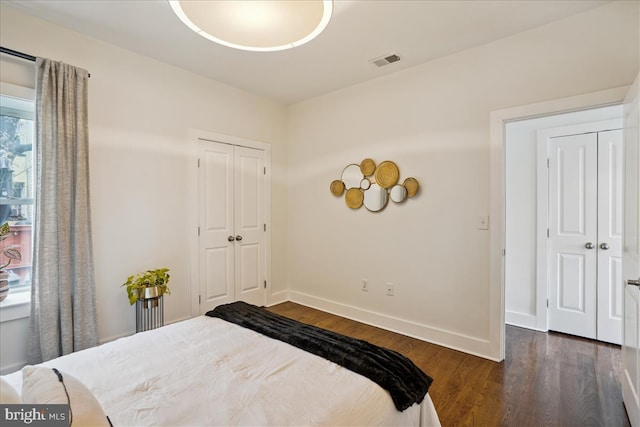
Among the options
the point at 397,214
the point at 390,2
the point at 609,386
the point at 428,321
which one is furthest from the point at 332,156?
the point at 609,386

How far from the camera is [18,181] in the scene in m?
2.42

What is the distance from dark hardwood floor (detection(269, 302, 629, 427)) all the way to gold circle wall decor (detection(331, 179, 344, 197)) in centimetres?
157

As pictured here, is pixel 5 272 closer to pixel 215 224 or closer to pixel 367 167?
pixel 215 224

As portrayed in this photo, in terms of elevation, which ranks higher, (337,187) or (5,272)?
(337,187)

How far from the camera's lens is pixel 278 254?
4.25 meters

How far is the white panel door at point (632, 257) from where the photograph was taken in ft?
5.41

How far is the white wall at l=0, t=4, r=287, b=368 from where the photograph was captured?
2572 mm

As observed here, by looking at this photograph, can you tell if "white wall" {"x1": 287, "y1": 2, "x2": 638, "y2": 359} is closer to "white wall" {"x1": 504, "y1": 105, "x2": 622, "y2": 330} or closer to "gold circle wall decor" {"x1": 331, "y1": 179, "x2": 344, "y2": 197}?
"gold circle wall decor" {"x1": 331, "y1": 179, "x2": 344, "y2": 197}

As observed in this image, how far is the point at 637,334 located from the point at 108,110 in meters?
4.03

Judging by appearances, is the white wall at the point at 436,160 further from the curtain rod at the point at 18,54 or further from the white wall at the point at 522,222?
the curtain rod at the point at 18,54

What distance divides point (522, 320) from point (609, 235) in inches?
47.6

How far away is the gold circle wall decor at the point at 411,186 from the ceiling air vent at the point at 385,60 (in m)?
1.16

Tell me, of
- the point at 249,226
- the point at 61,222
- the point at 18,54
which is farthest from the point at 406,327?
the point at 18,54

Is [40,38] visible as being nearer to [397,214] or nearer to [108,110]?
[108,110]
